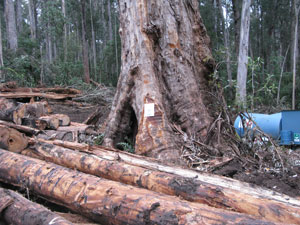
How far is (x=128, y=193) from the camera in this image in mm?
2484

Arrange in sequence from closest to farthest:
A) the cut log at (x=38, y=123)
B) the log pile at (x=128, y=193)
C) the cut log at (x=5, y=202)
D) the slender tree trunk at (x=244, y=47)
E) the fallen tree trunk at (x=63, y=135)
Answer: the log pile at (x=128, y=193) → the cut log at (x=5, y=202) → the fallen tree trunk at (x=63, y=135) → the cut log at (x=38, y=123) → the slender tree trunk at (x=244, y=47)

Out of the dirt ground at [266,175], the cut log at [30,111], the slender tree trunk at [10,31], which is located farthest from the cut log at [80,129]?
the slender tree trunk at [10,31]

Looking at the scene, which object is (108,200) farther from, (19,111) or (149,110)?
(19,111)

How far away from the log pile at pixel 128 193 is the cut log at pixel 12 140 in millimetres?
99

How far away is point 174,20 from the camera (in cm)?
545

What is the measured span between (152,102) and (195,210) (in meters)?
2.67

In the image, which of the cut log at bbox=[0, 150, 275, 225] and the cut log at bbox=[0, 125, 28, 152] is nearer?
the cut log at bbox=[0, 150, 275, 225]

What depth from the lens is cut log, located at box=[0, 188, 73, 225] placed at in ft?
7.55

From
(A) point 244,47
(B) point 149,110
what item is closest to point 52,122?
(B) point 149,110

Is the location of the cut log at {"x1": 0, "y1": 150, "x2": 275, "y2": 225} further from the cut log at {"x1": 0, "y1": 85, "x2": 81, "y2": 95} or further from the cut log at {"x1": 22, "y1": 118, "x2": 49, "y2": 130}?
the cut log at {"x1": 0, "y1": 85, "x2": 81, "y2": 95}

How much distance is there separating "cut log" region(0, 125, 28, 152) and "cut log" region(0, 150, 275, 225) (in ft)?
2.45

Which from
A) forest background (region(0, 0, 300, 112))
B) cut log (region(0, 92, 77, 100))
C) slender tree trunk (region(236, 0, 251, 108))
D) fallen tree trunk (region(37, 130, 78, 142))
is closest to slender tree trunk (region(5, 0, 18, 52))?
forest background (region(0, 0, 300, 112))

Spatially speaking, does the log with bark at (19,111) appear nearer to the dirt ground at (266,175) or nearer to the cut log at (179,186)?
the cut log at (179,186)

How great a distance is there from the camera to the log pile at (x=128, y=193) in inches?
87.8
